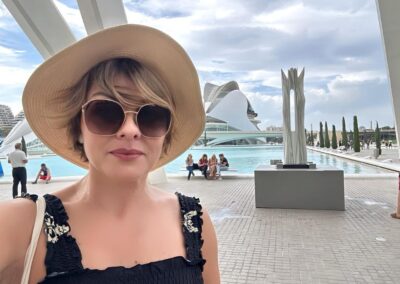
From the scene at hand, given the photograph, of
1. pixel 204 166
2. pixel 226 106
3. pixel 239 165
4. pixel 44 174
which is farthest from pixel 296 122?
pixel 226 106

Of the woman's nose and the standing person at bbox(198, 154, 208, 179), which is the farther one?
the standing person at bbox(198, 154, 208, 179)

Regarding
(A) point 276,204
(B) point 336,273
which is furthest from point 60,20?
(B) point 336,273

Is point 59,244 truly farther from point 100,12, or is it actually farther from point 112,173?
point 100,12

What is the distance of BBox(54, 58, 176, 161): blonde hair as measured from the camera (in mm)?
857

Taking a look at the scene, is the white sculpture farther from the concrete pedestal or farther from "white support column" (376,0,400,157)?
"white support column" (376,0,400,157)

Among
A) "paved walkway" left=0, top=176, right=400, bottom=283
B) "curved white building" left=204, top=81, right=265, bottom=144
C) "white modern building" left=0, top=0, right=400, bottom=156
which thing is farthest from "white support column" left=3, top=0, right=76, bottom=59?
"curved white building" left=204, top=81, right=265, bottom=144

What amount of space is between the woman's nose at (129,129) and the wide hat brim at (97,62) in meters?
0.21

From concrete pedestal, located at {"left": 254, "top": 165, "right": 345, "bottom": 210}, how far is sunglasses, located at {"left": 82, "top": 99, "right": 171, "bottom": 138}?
5.53 metres

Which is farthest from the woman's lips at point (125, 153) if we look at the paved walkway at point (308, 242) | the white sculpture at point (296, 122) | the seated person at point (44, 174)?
the seated person at point (44, 174)

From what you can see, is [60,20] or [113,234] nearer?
[113,234]

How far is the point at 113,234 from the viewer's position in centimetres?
88

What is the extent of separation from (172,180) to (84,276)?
32.4ft

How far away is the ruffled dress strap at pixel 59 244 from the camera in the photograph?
755 millimetres

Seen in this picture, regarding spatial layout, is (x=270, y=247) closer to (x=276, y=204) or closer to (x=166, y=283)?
(x=276, y=204)
